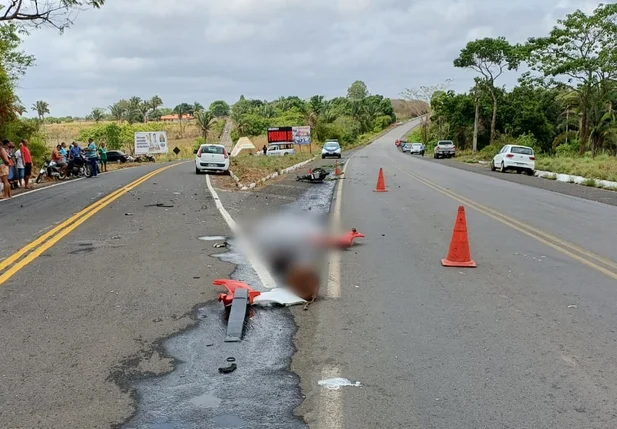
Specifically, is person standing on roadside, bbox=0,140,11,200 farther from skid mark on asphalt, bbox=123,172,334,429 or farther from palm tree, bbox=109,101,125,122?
palm tree, bbox=109,101,125,122

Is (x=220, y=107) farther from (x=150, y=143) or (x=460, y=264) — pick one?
(x=460, y=264)

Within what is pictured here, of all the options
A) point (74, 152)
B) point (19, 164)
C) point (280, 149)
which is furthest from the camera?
point (280, 149)

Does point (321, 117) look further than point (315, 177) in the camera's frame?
Yes

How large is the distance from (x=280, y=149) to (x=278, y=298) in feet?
177

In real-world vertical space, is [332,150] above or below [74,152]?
below

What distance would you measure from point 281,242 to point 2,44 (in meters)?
23.3

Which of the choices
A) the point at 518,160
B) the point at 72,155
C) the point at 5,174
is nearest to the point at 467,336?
the point at 5,174

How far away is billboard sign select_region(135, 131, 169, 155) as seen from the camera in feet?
202

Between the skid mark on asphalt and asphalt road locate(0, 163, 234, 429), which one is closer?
the skid mark on asphalt

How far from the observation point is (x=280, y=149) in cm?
5925

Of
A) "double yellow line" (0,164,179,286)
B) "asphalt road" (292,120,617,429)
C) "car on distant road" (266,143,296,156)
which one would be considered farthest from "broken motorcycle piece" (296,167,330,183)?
"car on distant road" (266,143,296,156)

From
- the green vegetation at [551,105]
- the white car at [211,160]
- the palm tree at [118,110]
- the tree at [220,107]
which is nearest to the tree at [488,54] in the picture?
the green vegetation at [551,105]

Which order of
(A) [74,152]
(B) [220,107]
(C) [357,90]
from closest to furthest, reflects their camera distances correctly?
(A) [74,152], (B) [220,107], (C) [357,90]

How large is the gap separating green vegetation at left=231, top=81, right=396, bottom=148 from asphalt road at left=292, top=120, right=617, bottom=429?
79128 mm
